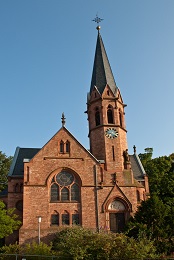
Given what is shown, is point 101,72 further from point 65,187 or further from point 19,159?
point 65,187

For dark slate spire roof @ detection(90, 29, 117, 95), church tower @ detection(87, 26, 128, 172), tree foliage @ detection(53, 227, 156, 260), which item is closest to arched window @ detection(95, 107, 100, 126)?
church tower @ detection(87, 26, 128, 172)

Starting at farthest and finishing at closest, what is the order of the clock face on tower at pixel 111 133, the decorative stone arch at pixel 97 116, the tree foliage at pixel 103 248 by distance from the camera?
1. the decorative stone arch at pixel 97 116
2. the clock face on tower at pixel 111 133
3. the tree foliage at pixel 103 248

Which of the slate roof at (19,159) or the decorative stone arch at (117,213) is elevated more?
the slate roof at (19,159)

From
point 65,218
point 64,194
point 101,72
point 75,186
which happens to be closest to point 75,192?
point 75,186

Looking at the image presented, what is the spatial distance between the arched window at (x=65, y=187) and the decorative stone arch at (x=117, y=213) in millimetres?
3591

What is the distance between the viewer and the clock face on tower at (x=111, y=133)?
3659 cm

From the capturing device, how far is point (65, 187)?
1308 inches

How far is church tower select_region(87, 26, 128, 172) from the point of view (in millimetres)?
35750

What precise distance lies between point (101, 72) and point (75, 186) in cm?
1704

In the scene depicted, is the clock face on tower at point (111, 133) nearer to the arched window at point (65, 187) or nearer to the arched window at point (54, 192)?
the arched window at point (65, 187)

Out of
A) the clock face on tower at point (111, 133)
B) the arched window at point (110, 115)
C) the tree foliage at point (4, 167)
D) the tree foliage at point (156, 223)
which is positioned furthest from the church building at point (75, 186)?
the tree foliage at point (4, 167)

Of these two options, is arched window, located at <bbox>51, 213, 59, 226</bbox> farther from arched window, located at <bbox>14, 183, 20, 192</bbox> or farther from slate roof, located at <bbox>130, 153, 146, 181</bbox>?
slate roof, located at <bbox>130, 153, 146, 181</bbox>

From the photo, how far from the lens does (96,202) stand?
1280 inches

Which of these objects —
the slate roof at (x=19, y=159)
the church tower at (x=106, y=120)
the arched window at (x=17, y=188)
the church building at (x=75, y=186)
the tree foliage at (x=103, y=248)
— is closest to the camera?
the tree foliage at (x=103, y=248)
